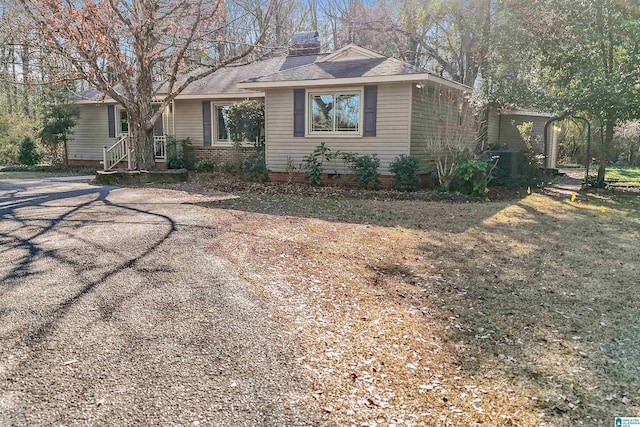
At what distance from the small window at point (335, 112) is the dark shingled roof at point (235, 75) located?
303 cm

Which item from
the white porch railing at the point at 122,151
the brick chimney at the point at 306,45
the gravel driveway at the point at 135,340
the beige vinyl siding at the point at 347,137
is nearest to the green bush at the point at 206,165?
the white porch railing at the point at 122,151

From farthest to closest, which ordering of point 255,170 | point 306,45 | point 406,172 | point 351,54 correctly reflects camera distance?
point 306,45
point 351,54
point 255,170
point 406,172

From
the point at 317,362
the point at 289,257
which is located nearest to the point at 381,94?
the point at 289,257

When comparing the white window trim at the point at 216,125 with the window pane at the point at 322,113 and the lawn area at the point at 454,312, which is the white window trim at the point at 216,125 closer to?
the window pane at the point at 322,113

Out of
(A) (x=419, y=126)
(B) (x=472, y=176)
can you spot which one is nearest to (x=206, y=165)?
(A) (x=419, y=126)

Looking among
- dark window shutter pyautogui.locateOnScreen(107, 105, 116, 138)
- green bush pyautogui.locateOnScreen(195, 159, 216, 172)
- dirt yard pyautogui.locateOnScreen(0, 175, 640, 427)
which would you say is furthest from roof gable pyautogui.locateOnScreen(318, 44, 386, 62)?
dark window shutter pyautogui.locateOnScreen(107, 105, 116, 138)

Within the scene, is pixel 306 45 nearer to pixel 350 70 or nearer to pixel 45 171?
pixel 350 70

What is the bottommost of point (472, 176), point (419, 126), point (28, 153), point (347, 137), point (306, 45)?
point (472, 176)

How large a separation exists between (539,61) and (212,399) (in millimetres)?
13061

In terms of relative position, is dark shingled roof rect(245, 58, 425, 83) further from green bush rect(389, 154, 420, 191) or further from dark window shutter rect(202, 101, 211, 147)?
dark window shutter rect(202, 101, 211, 147)

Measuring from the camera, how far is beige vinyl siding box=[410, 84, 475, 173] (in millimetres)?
11125

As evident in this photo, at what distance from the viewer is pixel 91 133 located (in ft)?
55.8

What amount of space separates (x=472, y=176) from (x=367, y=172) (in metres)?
2.31

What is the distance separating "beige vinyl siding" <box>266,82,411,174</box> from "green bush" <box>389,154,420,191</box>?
448mm
